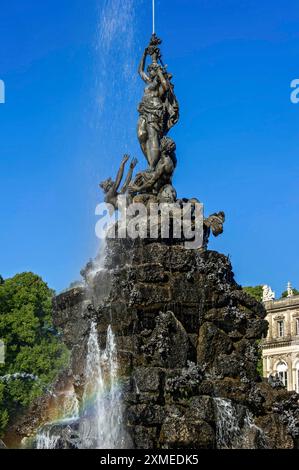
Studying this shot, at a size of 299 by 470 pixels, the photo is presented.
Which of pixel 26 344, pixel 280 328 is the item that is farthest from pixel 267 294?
pixel 26 344

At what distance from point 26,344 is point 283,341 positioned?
38421 millimetres

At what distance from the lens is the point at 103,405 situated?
23.2m

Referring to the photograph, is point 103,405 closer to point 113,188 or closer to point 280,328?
point 113,188

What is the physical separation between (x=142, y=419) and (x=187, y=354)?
2534mm

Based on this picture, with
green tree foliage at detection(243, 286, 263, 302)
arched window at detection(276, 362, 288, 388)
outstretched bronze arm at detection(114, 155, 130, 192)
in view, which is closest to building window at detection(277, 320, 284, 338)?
arched window at detection(276, 362, 288, 388)

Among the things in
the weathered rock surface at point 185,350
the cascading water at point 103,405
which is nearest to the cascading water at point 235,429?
the weathered rock surface at point 185,350

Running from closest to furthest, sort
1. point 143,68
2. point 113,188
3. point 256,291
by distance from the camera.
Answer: point 113,188 → point 143,68 → point 256,291

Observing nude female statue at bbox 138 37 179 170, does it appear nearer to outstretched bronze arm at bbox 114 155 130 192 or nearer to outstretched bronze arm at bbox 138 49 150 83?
outstretched bronze arm at bbox 138 49 150 83

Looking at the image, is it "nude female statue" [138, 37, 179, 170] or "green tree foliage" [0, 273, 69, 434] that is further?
"green tree foliage" [0, 273, 69, 434]

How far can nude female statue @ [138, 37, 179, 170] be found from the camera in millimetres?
29156

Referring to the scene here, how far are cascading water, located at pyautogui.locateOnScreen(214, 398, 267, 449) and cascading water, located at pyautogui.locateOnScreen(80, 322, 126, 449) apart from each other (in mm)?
2364

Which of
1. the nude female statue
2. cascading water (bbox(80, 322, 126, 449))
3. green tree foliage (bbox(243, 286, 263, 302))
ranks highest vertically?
green tree foliage (bbox(243, 286, 263, 302))
